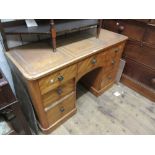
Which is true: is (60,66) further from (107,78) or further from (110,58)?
(107,78)

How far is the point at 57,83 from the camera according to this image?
107 cm

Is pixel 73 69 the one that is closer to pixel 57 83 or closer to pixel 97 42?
pixel 57 83

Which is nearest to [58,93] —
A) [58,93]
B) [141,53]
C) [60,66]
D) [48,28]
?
[58,93]

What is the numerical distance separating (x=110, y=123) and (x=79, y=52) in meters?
0.82

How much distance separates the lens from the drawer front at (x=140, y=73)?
162 centimetres

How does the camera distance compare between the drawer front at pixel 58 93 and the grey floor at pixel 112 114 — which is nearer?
the drawer front at pixel 58 93

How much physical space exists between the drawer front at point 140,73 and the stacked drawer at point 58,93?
2.87 feet

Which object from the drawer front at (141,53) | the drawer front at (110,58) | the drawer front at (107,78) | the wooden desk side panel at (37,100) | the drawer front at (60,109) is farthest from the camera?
the drawer front at (107,78)

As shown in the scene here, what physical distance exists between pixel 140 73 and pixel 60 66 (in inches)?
44.6

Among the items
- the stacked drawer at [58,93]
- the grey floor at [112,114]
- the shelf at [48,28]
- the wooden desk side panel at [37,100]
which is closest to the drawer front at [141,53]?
the grey floor at [112,114]

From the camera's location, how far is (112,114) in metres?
1.58

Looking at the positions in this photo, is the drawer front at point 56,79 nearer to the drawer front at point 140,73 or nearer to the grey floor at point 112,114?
the grey floor at point 112,114

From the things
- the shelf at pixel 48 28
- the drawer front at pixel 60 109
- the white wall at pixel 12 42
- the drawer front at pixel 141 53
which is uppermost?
the shelf at pixel 48 28

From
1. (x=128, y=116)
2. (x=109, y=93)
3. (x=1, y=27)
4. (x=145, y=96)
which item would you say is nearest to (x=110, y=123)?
(x=128, y=116)
